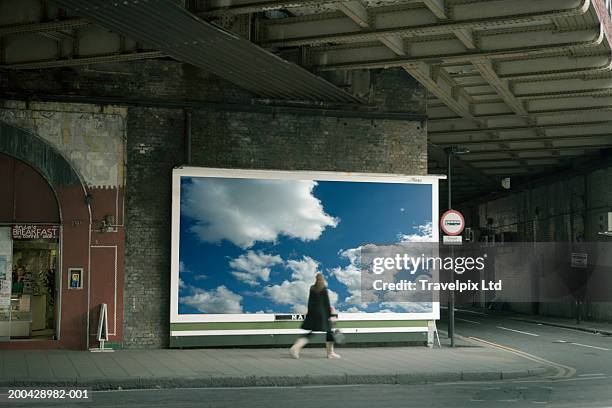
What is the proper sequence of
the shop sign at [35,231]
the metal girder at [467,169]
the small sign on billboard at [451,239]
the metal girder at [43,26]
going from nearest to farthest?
the metal girder at [43,26] → the shop sign at [35,231] → the small sign on billboard at [451,239] → the metal girder at [467,169]

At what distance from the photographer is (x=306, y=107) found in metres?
20.5

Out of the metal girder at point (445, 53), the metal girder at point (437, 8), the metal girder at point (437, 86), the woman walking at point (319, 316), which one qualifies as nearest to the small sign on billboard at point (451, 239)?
the metal girder at point (437, 86)

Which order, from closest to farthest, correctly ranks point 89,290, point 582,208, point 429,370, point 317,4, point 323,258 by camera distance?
1. point 317,4
2. point 429,370
3. point 89,290
4. point 323,258
5. point 582,208

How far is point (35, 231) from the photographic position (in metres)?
18.7

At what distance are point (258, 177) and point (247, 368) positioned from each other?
5434 millimetres

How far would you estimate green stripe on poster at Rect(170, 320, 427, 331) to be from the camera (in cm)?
1919

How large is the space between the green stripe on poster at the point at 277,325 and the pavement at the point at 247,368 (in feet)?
1.71

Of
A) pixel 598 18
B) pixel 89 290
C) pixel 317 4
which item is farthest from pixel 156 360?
pixel 598 18

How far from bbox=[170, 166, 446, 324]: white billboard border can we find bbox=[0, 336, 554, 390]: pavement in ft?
2.41

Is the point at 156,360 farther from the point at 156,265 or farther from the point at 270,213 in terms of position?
the point at 270,213

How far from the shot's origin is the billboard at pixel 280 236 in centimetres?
1928

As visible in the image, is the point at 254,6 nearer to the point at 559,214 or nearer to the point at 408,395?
the point at 408,395

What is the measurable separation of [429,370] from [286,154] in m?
6.70

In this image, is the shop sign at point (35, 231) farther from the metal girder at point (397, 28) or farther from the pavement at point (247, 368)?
the metal girder at point (397, 28)
